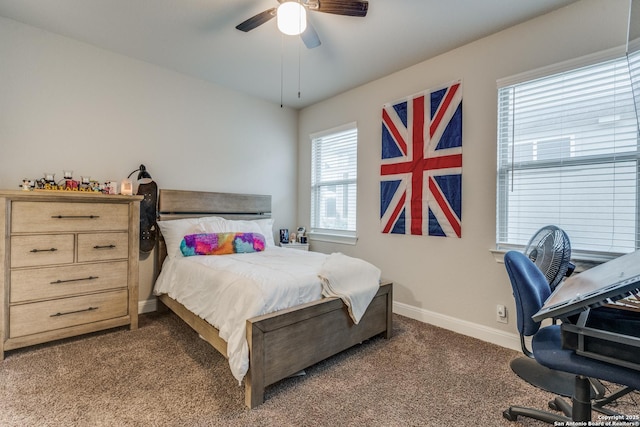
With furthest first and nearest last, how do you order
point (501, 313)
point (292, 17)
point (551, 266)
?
1. point (501, 313)
2. point (292, 17)
3. point (551, 266)

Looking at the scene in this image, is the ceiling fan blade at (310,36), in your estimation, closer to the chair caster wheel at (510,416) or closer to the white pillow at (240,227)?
the white pillow at (240,227)

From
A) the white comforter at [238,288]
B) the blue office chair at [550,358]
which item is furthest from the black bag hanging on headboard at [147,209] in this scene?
the blue office chair at [550,358]

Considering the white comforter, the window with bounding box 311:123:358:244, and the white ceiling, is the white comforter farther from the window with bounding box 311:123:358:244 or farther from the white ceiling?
the white ceiling

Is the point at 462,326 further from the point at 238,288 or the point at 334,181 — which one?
the point at 334,181

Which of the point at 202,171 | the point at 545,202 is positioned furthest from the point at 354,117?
the point at 545,202

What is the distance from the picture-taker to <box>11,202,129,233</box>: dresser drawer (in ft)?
7.16

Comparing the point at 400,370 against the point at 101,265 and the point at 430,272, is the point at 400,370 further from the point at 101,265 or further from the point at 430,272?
the point at 101,265

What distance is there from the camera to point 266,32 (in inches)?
101

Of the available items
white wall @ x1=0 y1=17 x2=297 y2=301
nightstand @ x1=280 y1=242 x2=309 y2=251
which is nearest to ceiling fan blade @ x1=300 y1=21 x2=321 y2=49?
white wall @ x1=0 y1=17 x2=297 y2=301

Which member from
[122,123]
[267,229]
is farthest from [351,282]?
[122,123]

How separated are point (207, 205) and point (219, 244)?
0.77 meters

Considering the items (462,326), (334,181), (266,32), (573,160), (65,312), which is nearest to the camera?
(573,160)

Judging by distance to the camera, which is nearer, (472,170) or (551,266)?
(551,266)

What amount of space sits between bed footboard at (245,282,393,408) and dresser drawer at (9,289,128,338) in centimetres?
163
